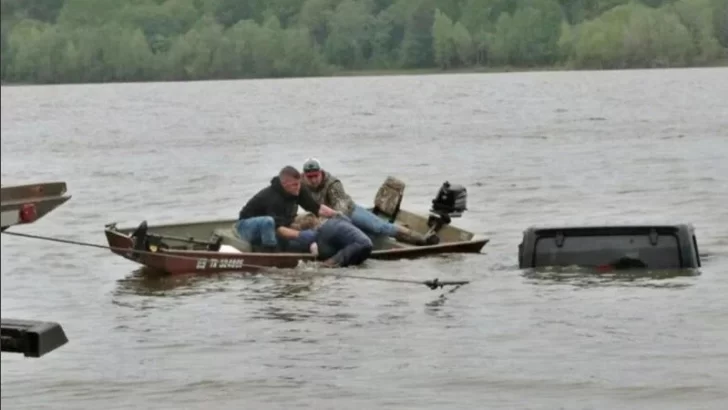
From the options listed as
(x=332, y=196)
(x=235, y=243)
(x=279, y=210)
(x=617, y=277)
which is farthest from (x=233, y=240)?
(x=617, y=277)

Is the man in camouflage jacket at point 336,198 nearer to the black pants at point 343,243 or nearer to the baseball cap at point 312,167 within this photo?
the baseball cap at point 312,167

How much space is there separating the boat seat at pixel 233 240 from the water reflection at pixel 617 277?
3.19m

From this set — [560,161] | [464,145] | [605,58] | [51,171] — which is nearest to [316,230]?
[605,58]

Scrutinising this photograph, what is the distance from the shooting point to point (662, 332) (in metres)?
13.5

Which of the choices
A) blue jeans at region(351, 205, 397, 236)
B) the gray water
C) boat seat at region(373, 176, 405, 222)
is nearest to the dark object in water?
the gray water

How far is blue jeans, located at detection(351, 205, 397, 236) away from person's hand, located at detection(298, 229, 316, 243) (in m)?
0.54

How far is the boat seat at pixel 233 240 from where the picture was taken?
17.9 m

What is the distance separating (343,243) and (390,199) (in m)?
1.85

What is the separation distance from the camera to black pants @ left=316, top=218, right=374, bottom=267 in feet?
56.3

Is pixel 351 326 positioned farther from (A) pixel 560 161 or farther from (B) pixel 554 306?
(A) pixel 560 161

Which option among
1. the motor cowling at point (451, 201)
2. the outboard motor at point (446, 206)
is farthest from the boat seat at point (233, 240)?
the motor cowling at point (451, 201)

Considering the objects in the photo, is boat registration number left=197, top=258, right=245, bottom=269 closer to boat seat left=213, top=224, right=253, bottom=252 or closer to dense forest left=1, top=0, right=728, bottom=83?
boat seat left=213, top=224, right=253, bottom=252

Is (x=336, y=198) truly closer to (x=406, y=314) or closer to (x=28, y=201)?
(x=406, y=314)

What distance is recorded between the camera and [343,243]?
17.2m
